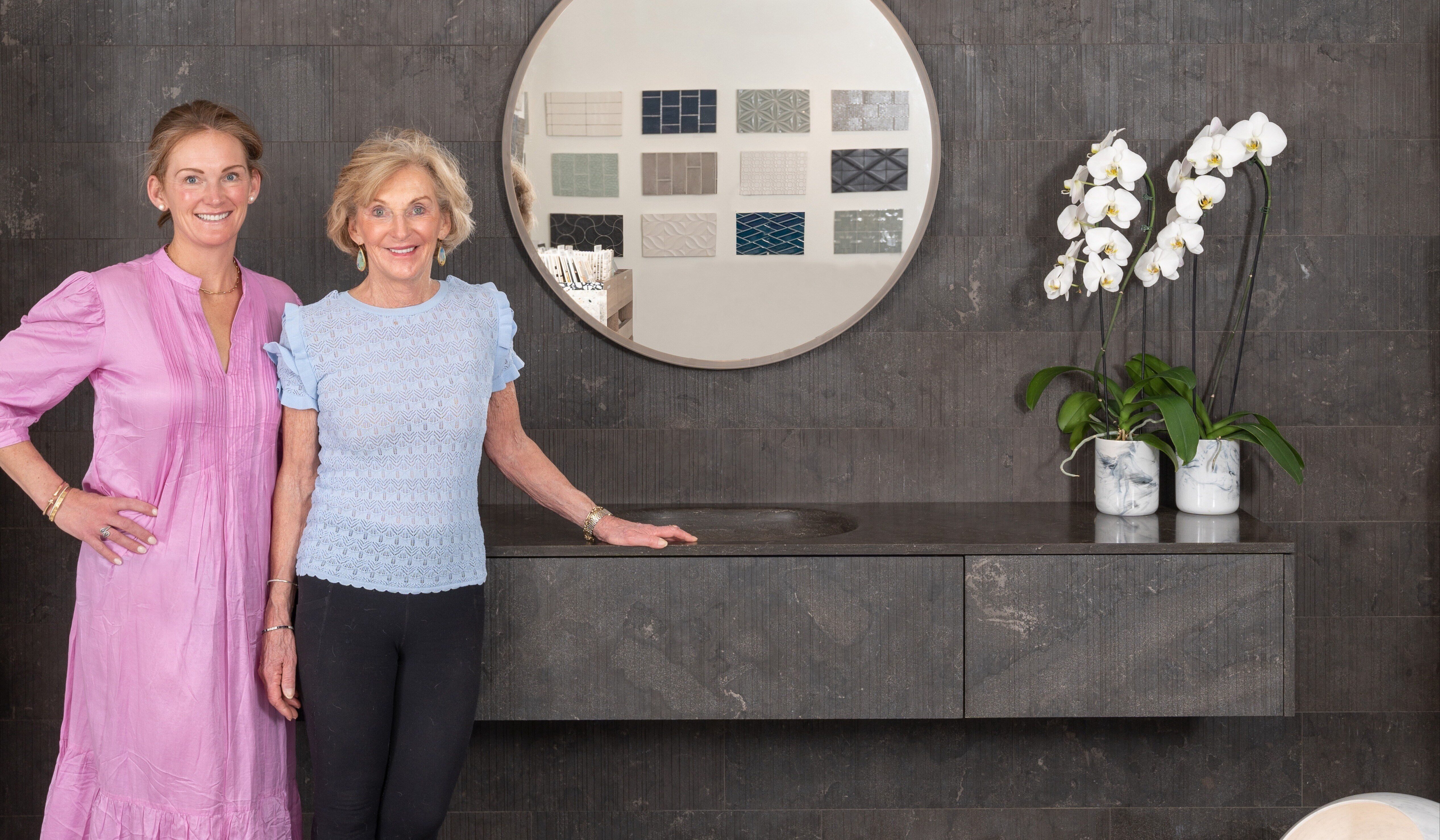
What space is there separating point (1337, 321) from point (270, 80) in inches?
93.2

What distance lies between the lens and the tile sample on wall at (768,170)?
236 centimetres

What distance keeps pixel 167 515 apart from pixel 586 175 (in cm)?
109

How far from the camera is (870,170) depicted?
2367 mm

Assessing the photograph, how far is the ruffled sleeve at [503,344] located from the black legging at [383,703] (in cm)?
37

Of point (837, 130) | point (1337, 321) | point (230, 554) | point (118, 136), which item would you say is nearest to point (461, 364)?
point (230, 554)

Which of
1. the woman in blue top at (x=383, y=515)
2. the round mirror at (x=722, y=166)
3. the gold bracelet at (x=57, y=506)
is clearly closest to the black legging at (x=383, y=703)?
the woman in blue top at (x=383, y=515)

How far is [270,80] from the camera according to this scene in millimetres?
2357

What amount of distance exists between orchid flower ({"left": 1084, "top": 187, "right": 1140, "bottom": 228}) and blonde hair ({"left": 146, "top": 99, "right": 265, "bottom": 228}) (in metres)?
1.57

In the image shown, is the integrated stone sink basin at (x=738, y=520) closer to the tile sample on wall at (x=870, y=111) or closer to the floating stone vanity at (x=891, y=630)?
the floating stone vanity at (x=891, y=630)

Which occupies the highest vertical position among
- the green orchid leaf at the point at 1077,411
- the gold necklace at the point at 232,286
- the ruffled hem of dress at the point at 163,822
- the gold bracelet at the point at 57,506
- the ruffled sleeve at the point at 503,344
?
the gold necklace at the point at 232,286

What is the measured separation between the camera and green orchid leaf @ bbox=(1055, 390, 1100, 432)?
7.66ft

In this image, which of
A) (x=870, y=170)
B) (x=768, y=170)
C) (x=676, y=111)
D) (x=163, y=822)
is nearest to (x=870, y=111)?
(x=870, y=170)

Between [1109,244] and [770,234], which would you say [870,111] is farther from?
[1109,244]

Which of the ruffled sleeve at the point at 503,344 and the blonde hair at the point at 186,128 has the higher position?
the blonde hair at the point at 186,128
